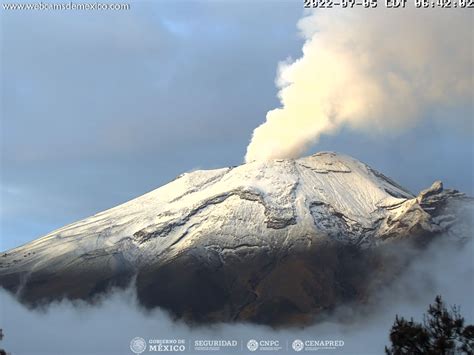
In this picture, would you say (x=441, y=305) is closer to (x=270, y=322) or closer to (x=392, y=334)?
(x=392, y=334)

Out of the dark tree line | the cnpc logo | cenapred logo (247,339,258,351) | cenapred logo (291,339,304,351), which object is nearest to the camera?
the dark tree line

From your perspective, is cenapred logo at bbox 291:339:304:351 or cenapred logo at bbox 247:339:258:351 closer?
cenapred logo at bbox 291:339:304:351

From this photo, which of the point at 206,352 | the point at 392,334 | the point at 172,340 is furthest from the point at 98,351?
the point at 392,334

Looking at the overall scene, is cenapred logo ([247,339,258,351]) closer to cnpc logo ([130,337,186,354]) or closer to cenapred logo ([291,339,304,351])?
cenapred logo ([291,339,304,351])

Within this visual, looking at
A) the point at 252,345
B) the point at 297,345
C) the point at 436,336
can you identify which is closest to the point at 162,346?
the point at 252,345

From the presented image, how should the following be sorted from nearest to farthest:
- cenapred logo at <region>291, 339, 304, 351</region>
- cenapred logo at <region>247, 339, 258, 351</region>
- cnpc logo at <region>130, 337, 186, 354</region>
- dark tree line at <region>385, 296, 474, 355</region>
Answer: dark tree line at <region>385, 296, 474, 355</region>
cnpc logo at <region>130, 337, 186, 354</region>
cenapred logo at <region>291, 339, 304, 351</region>
cenapred logo at <region>247, 339, 258, 351</region>

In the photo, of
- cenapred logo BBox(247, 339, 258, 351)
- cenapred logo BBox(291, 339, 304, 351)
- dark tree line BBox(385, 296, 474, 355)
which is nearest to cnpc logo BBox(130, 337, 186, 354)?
cenapred logo BBox(247, 339, 258, 351)

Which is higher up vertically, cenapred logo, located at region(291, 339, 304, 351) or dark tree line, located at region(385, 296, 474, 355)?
cenapred logo, located at region(291, 339, 304, 351)

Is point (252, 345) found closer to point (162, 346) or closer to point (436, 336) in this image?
point (162, 346)
